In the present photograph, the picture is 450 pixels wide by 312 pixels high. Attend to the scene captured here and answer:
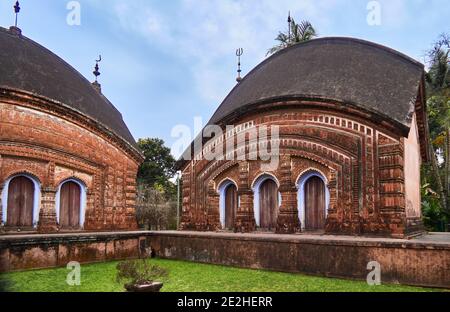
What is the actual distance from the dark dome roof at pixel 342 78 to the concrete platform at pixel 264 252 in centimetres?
359

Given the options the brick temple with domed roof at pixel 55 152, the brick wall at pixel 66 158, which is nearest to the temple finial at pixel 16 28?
the brick temple with domed roof at pixel 55 152

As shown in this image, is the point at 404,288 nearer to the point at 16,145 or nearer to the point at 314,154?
the point at 314,154

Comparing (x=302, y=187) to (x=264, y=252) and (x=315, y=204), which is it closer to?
(x=315, y=204)

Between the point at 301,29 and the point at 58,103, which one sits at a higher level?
the point at 301,29

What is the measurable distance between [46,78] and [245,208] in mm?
8778

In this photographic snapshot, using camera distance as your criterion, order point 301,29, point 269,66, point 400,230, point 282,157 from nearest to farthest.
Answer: point 400,230 → point 282,157 → point 269,66 → point 301,29

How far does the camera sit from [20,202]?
45.1 ft

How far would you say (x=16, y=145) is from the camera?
13430mm

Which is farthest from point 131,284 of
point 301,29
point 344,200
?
point 301,29

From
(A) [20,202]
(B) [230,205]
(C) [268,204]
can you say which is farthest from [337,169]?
(A) [20,202]

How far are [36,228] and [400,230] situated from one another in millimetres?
11278

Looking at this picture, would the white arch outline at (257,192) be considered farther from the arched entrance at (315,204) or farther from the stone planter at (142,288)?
the stone planter at (142,288)

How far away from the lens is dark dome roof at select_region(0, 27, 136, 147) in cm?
1425
